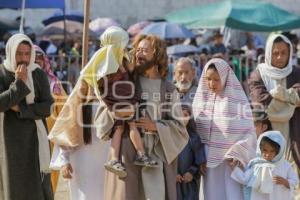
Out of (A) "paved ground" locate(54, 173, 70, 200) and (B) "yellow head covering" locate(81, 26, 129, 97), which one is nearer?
(B) "yellow head covering" locate(81, 26, 129, 97)

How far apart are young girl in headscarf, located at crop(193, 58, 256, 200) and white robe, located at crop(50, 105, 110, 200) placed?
0.80 m

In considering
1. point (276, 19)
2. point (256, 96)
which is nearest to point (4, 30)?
point (276, 19)

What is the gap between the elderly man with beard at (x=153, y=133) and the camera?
534cm

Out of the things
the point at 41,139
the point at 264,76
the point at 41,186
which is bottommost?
the point at 41,186

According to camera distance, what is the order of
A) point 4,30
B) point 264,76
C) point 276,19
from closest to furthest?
point 264,76 < point 276,19 < point 4,30

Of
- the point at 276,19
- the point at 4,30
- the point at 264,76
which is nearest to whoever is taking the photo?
the point at 264,76

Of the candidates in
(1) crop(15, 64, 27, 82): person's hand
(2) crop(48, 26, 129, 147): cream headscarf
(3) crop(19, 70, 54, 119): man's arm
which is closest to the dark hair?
(2) crop(48, 26, 129, 147): cream headscarf

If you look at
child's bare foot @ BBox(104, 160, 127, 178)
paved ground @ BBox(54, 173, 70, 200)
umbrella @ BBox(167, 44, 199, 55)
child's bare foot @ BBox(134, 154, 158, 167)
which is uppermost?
umbrella @ BBox(167, 44, 199, 55)

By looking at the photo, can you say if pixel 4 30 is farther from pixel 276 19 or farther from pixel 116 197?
pixel 116 197

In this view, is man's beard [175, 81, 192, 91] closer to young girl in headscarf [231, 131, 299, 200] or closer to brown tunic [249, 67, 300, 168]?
brown tunic [249, 67, 300, 168]

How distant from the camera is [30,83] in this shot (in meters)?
6.02

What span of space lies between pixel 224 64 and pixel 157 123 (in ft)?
2.81

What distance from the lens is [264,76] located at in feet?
22.6

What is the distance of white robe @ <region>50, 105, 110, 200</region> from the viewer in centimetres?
589
